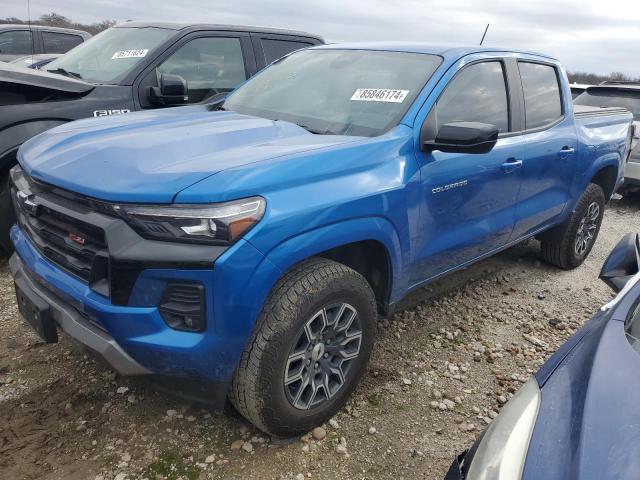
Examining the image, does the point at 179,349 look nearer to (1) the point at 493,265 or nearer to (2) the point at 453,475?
(2) the point at 453,475

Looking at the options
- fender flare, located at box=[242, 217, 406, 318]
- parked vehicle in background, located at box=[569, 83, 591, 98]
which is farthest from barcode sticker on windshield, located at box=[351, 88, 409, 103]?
parked vehicle in background, located at box=[569, 83, 591, 98]

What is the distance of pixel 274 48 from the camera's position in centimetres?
554

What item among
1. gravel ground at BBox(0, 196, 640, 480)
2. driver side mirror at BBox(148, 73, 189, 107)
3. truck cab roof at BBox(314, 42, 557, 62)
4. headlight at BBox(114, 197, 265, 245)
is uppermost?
truck cab roof at BBox(314, 42, 557, 62)

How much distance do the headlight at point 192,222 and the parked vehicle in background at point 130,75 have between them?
2.27 meters

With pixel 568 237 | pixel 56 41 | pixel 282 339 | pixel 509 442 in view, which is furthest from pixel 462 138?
pixel 56 41

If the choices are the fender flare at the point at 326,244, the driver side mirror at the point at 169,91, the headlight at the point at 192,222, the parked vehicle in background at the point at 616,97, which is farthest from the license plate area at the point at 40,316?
the parked vehicle in background at the point at 616,97

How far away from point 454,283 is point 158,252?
2950mm

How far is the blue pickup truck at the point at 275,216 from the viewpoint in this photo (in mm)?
1988

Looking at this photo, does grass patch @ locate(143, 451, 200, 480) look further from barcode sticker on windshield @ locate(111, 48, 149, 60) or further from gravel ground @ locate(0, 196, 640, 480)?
barcode sticker on windshield @ locate(111, 48, 149, 60)

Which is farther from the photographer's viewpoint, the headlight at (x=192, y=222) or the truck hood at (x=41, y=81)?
the truck hood at (x=41, y=81)

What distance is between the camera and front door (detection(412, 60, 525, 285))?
286 cm

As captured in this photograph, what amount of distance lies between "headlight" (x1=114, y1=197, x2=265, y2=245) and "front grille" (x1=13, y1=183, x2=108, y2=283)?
0.19 meters

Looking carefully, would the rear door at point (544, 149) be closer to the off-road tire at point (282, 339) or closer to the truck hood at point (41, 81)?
the off-road tire at point (282, 339)

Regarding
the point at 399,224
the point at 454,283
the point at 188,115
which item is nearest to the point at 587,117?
the point at 454,283
